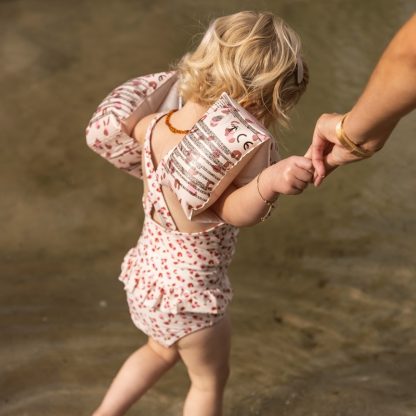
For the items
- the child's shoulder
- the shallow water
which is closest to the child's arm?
the child's shoulder

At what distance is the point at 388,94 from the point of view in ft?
4.94

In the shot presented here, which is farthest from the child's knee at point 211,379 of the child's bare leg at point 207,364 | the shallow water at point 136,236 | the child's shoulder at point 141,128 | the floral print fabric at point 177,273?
the child's shoulder at point 141,128

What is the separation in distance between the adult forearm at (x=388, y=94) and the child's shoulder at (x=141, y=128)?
2.07 ft

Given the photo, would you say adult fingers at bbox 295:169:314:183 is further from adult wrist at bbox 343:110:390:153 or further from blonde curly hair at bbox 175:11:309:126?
blonde curly hair at bbox 175:11:309:126

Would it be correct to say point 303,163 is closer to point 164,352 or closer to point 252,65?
point 252,65

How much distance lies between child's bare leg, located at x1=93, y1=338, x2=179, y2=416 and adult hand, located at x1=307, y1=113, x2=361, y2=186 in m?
0.80

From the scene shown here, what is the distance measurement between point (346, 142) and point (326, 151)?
92mm

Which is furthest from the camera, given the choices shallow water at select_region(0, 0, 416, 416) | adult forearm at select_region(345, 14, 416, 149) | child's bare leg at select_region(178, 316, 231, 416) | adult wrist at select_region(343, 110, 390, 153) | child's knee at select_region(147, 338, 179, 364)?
shallow water at select_region(0, 0, 416, 416)

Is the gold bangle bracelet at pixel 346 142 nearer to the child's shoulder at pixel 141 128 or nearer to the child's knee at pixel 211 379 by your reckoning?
the child's shoulder at pixel 141 128

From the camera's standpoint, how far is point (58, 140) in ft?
11.7

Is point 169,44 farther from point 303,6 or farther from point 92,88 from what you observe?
point 303,6

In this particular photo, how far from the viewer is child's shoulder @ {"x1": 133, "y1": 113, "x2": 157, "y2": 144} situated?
2.12 metres

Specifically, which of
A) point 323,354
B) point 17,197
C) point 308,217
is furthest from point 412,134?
point 17,197

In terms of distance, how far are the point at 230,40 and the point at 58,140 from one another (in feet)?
6.05
